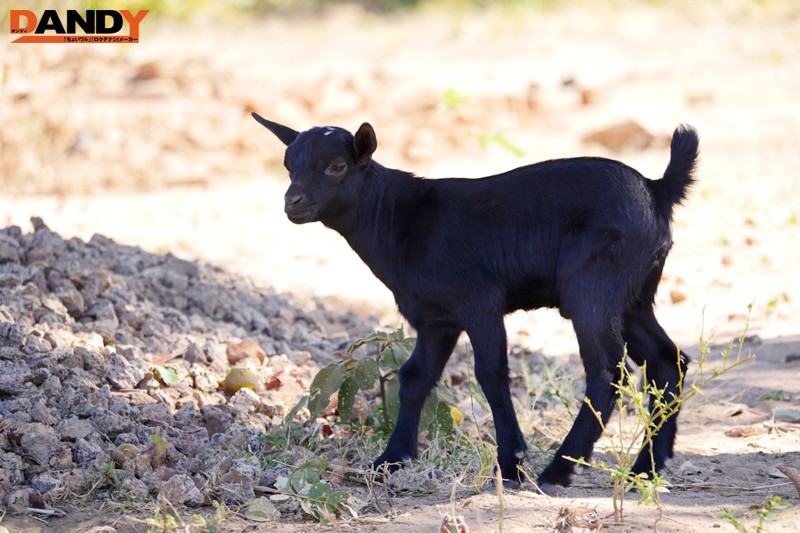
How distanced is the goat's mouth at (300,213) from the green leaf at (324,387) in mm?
794

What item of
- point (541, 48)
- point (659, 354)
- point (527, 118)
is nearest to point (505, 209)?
point (659, 354)

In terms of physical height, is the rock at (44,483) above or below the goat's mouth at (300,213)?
below

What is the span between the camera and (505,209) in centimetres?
484

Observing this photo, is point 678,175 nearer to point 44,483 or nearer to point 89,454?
point 89,454

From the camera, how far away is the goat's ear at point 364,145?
4883 mm

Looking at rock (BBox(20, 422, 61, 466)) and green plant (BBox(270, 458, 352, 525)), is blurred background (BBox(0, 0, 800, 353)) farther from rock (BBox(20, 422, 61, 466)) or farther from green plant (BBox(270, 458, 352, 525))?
rock (BBox(20, 422, 61, 466))

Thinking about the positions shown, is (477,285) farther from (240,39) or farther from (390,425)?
(240,39)

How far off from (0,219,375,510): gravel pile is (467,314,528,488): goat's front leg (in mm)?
1133

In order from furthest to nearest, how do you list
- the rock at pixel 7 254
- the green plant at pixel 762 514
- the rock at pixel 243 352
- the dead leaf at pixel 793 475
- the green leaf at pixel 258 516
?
Answer: the rock at pixel 7 254, the rock at pixel 243 352, the dead leaf at pixel 793 475, the green leaf at pixel 258 516, the green plant at pixel 762 514

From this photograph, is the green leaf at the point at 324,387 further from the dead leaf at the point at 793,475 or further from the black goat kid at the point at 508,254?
the dead leaf at the point at 793,475

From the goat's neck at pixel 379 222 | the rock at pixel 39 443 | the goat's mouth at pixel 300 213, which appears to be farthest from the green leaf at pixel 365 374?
the rock at pixel 39 443

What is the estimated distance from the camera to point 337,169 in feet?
16.2

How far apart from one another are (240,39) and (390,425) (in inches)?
595

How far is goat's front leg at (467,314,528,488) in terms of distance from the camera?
15.5 feet
